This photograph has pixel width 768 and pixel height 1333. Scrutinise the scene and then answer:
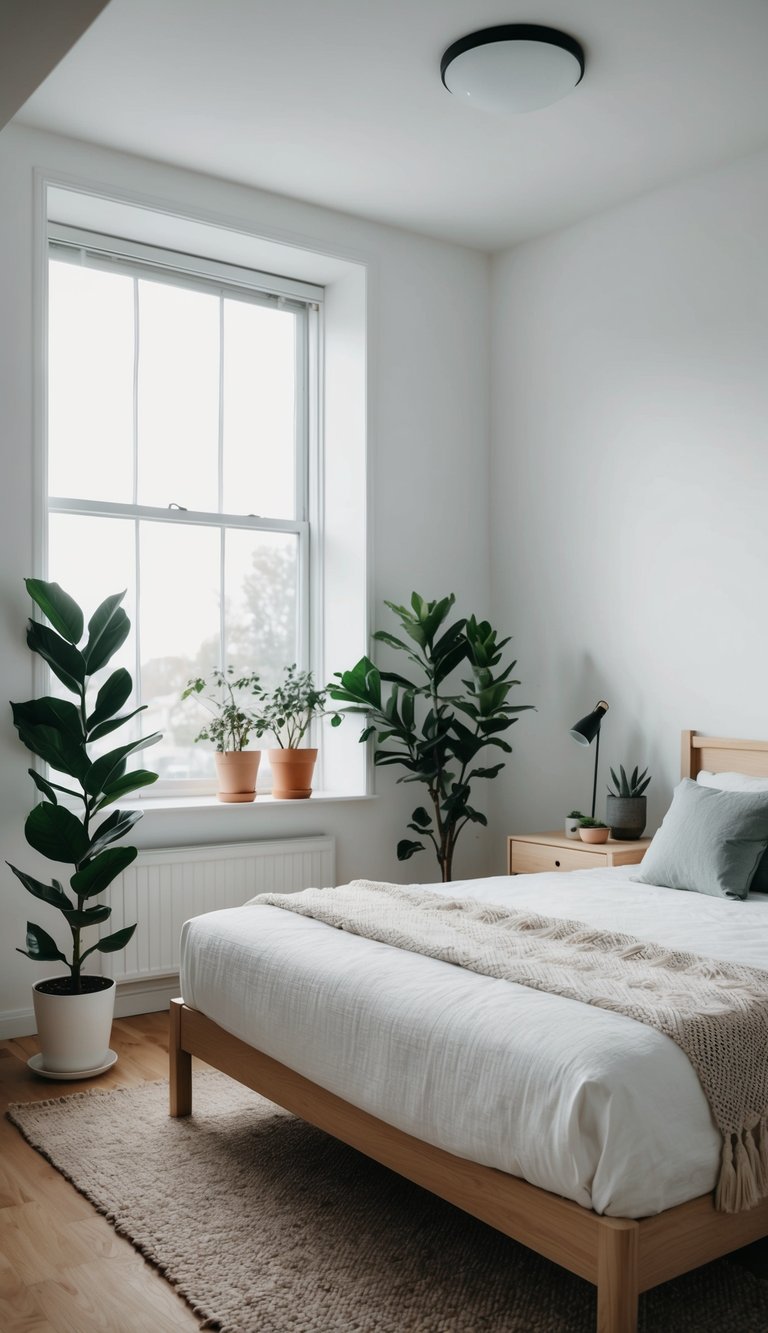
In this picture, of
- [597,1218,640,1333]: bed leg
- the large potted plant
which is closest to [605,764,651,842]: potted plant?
the large potted plant

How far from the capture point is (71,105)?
374cm

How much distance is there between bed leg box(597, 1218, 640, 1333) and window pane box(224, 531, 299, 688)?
10.7 ft

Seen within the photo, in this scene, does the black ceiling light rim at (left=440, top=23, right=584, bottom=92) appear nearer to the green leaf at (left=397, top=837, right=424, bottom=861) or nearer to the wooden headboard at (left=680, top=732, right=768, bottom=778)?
the wooden headboard at (left=680, top=732, right=768, bottom=778)

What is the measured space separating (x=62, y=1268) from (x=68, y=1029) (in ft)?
3.80

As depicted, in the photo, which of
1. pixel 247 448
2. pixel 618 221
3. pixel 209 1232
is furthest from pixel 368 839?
pixel 618 221

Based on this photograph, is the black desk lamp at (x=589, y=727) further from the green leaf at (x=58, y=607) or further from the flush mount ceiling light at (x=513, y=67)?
the flush mount ceiling light at (x=513, y=67)

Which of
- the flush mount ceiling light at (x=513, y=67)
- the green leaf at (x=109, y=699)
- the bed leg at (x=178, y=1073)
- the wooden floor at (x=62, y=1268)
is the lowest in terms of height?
the wooden floor at (x=62, y=1268)

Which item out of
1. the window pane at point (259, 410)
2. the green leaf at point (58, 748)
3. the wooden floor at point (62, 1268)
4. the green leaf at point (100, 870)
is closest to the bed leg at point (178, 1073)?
the wooden floor at point (62, 1268)

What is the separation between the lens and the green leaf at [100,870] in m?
3.47

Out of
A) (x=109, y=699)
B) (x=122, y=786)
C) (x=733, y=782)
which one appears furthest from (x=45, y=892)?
(x=733, y=782)

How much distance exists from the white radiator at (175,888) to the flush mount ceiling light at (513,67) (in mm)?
2721

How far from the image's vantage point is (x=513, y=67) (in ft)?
11.1

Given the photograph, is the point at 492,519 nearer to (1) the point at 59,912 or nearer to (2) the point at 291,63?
(2) the point at 291,63

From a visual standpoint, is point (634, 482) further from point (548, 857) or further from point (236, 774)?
point (236, 774)
